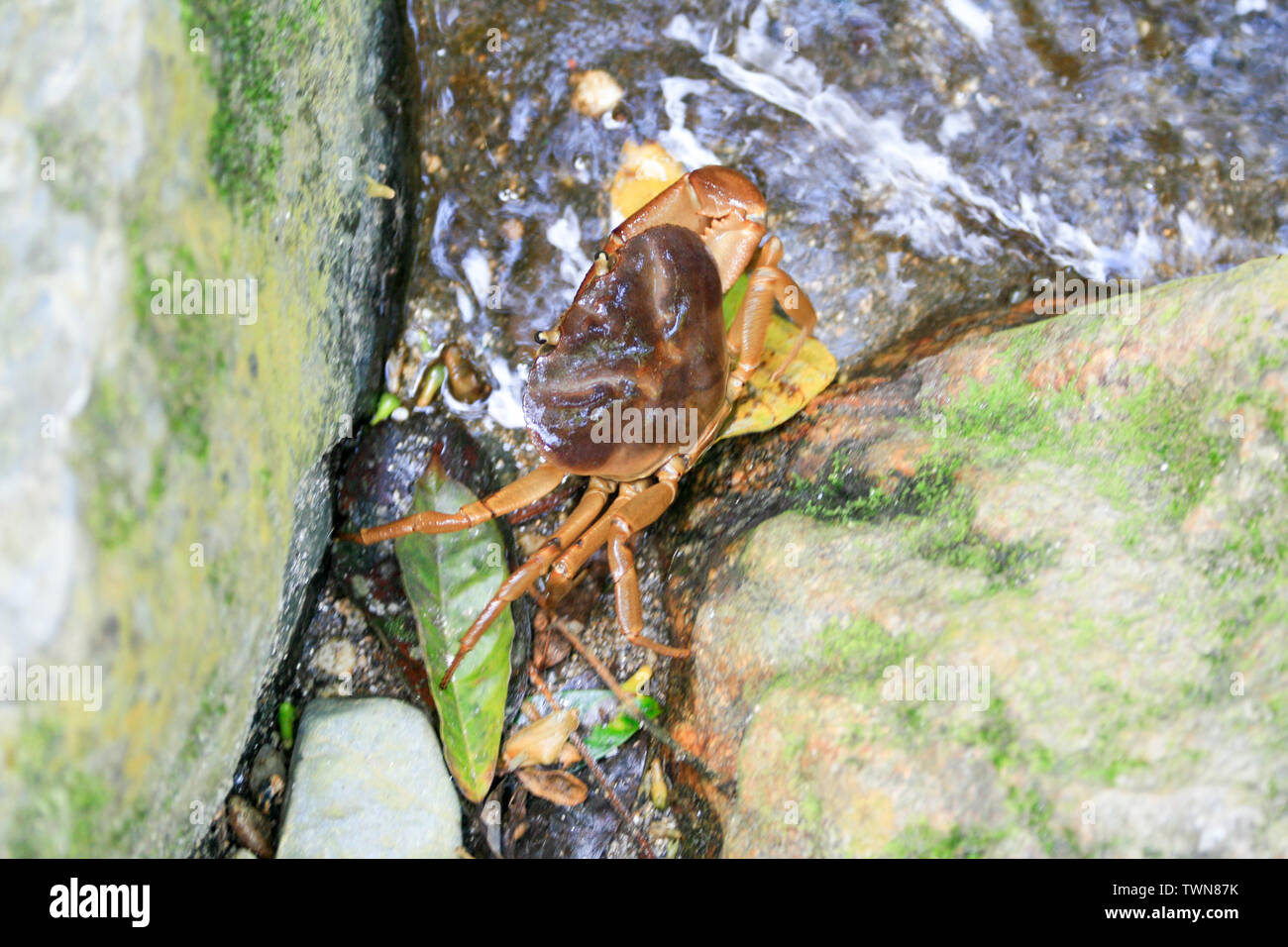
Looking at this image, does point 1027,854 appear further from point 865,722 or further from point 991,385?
point 991,385

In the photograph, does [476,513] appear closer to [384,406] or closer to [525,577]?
[525,577]

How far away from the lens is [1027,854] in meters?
1.56

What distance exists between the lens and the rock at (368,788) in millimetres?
2180

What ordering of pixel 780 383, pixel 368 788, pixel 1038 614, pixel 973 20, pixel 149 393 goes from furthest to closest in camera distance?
1. pixel 973 20
2. pixel 780 383
3. pixel 368 788
4. pixel 1038 614
5. pixel 149 393

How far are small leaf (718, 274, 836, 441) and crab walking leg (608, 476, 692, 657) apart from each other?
0.40 meters

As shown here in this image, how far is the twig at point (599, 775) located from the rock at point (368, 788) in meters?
0.34

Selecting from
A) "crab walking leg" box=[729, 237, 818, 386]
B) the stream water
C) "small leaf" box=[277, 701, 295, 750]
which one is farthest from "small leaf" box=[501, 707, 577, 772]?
"crab walking leg" box=[729, 237, 818, 386]

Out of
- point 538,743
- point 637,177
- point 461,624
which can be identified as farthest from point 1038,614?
point 637,177

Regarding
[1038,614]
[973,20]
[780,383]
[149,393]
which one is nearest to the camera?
[149,393]

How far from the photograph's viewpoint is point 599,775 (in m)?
2.46

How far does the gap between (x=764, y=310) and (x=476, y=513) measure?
1072 mm

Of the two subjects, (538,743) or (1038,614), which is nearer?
(1038,614)
